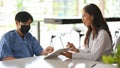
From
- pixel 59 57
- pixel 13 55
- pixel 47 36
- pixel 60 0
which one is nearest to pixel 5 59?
pixel 13 55

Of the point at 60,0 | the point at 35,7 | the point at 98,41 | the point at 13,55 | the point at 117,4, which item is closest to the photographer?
the point at 98,41

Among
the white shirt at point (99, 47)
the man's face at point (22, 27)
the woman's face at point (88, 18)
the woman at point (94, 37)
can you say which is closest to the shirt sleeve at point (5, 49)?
the man's face at point (22, 27)

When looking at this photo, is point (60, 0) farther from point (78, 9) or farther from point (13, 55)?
point (13, 55)

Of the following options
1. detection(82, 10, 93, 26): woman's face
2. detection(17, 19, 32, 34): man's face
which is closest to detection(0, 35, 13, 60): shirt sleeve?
detection(17, 19, 32, 34): man's face

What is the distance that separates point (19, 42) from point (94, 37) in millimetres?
793

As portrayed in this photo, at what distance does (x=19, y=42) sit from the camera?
8.36 feet

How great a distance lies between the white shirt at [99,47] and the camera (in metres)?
2.28

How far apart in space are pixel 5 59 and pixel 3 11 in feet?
7.77

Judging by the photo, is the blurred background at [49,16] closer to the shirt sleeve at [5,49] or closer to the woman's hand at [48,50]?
the woman's hand at [48,50]

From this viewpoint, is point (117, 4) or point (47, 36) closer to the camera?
point (47, 36)

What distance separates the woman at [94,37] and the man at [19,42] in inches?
15.4

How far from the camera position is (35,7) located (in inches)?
196

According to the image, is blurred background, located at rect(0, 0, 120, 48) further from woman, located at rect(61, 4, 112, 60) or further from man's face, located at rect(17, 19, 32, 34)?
woman, located at rect(61, 4, 112, 60)

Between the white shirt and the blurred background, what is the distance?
1783 millimetres
